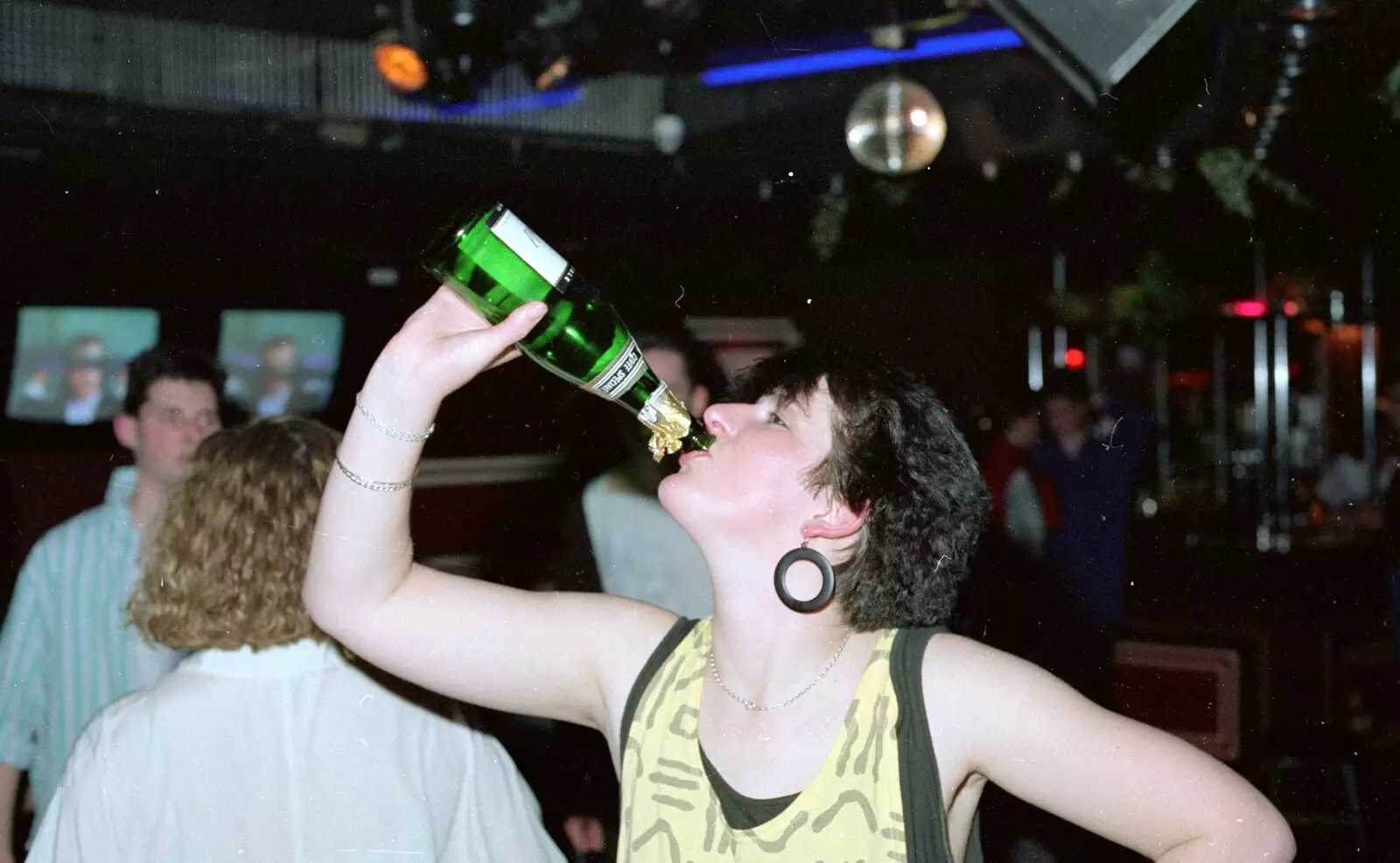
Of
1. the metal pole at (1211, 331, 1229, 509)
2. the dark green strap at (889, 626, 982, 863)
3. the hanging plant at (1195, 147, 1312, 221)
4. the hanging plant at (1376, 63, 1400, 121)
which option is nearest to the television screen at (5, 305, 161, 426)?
the dark green strap at (889, 626, 982, 863)

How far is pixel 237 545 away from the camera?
1.54 metres

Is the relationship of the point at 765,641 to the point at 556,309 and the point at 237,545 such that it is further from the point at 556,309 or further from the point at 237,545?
the point at 237,545

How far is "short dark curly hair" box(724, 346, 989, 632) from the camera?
3.99ft

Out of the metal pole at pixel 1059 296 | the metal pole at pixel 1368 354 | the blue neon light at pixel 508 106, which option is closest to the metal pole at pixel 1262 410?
the metal pole at pixel 1368 354

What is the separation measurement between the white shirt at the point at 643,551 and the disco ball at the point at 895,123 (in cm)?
141

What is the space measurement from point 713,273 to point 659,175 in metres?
0.64

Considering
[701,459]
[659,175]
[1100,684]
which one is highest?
[659,175]

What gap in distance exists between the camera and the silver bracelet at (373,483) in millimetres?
1143

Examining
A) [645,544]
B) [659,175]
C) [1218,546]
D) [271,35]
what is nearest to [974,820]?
[645,544]

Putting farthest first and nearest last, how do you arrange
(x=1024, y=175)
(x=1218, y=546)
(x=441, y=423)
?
(x=1218, y=546) → (x=1024, y=175) → (x=441, y=423)

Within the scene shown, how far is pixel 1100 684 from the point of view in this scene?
357 centimetres

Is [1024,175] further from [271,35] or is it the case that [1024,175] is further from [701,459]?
[701,459]

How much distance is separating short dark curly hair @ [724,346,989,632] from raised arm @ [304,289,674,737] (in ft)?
0.83

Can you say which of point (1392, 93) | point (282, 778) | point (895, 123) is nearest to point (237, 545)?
point (282, 778)
